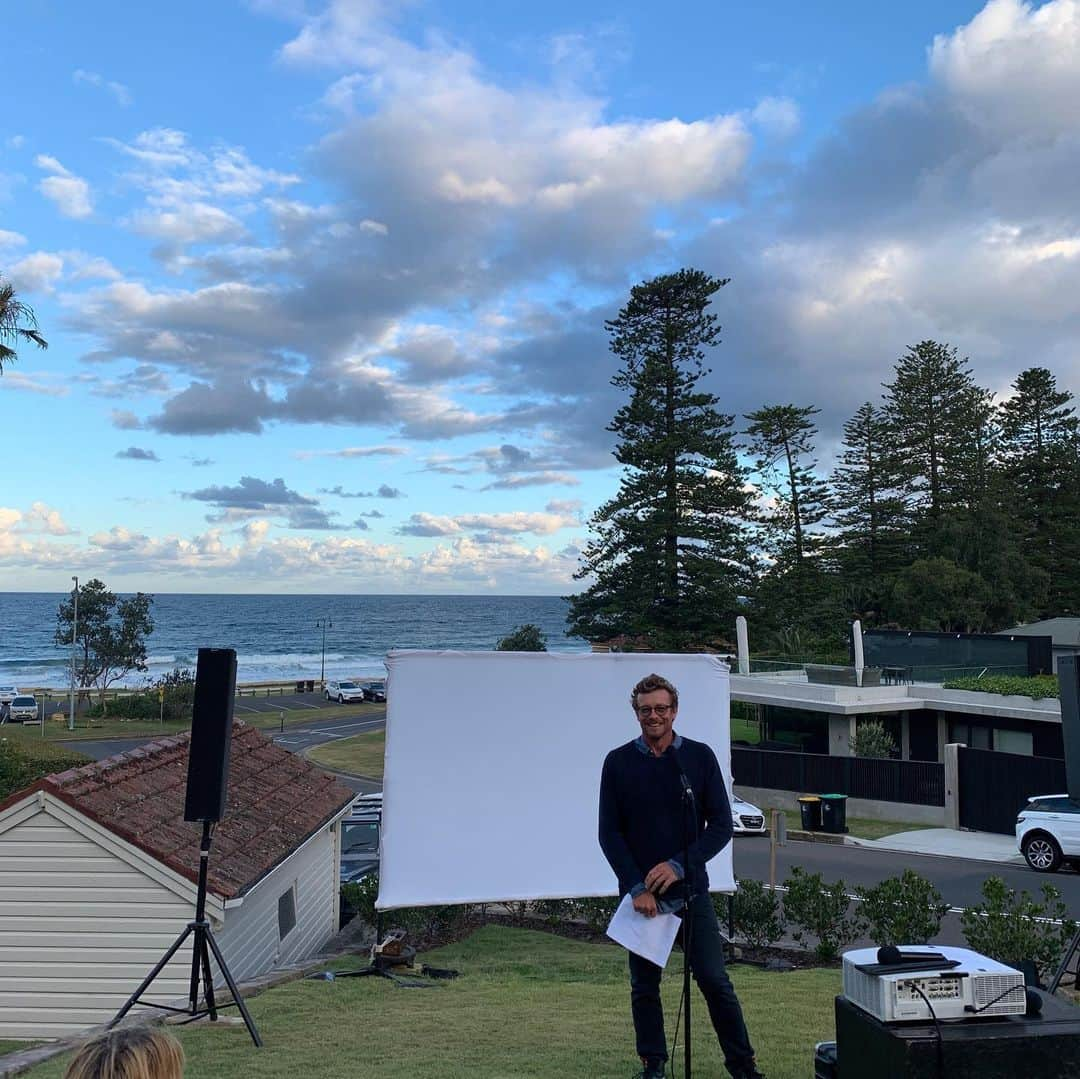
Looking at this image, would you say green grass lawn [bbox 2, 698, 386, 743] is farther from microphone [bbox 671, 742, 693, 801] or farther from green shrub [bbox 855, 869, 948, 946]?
microphone [bbox 671, 742, 693, 801]

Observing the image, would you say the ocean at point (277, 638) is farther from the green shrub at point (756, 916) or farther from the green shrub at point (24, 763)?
the green shrub at point (756, 916)

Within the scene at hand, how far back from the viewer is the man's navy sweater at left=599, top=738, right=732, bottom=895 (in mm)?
4609

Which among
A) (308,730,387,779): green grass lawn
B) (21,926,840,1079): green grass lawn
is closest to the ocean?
(308,730,387,779): green grass lawn

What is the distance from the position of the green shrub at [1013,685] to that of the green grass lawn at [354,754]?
1600cm

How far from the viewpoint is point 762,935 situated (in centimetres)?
1021

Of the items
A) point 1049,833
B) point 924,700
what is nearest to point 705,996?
point 1049,833

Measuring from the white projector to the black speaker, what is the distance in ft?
Answer: 15.2

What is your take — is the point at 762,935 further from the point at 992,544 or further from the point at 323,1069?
the point at 992,544

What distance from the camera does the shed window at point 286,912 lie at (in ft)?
35.3

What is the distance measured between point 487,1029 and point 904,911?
4289 mm

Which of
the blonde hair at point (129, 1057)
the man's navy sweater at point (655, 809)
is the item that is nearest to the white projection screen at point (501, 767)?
the man's navy sweater at point (655, 809)

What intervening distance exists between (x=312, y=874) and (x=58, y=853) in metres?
3.75

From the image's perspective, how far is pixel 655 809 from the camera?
15.3 ft

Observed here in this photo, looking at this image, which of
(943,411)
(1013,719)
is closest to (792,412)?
(943,411)
